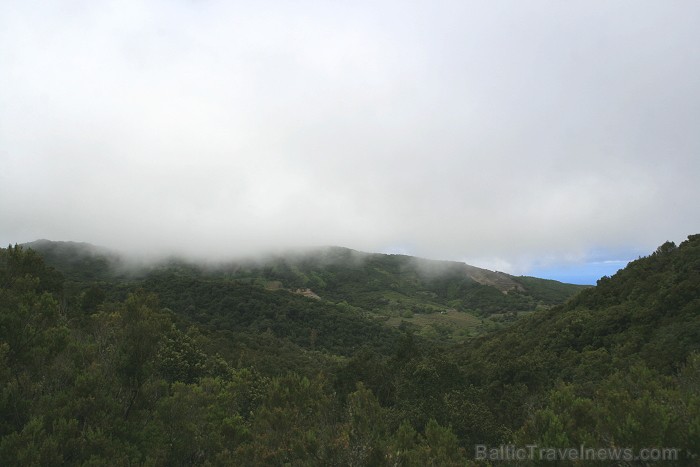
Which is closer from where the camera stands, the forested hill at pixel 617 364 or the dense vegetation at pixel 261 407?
the forested hill at pixel 617 364

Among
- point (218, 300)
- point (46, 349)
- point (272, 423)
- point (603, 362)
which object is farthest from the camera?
point (218, 300)

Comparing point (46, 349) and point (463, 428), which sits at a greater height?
point (46, 349)

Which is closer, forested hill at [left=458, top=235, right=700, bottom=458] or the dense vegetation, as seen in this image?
forested hill at [left=458, top=235, right=700, bottom=458]

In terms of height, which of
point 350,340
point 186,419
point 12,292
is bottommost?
point 350,340

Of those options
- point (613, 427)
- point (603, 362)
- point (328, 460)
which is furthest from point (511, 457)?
point (603, 362)

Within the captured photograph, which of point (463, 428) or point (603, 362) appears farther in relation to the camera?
point (603, 362)

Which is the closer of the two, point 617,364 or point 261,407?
point 261,407

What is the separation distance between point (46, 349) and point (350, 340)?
144m

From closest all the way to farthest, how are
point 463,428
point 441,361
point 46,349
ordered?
point 46,349 → point 463,428 → point 441,361

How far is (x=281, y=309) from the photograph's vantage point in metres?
170

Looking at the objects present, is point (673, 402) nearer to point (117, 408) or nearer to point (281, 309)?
point (117, 408)

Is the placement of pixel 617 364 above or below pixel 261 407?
below

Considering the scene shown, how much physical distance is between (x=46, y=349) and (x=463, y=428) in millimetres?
24850

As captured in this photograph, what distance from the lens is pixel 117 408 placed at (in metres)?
11.6
